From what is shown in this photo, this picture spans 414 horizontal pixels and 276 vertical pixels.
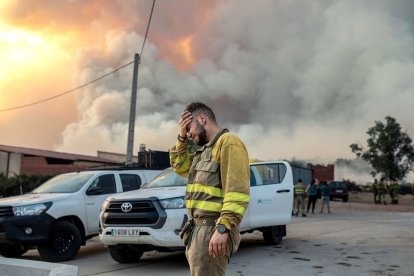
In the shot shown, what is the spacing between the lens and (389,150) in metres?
55.2

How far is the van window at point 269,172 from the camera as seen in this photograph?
1022 centimetres

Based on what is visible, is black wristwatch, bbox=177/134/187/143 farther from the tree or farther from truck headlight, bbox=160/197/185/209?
the tree

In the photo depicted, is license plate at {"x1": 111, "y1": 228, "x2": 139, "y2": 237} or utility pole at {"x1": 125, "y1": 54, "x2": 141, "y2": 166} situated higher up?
utility pole at {"x1": 125, "y1": 54, "x2": 141, "y2": 166}

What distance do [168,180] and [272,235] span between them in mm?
2899

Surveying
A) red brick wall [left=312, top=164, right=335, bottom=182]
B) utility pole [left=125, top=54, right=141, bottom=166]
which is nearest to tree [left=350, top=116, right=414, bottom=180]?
red brick wall [left=312, top=164, right=335, bottom=182]

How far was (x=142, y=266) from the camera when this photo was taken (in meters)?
8.34

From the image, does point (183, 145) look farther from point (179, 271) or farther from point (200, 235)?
point (179, 271)

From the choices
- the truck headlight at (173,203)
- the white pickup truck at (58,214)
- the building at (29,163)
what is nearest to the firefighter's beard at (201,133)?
the truck headlight at (173,203)

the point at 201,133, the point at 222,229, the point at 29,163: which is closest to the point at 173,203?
the point at 201,133

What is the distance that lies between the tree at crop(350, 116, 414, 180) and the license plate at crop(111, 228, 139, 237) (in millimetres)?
50931

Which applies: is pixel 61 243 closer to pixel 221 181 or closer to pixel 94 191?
pixel 94 191

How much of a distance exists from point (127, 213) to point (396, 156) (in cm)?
5257

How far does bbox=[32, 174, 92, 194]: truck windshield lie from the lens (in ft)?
32.4

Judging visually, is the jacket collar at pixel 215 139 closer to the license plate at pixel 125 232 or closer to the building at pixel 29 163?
the license plate at pixel 125 232
